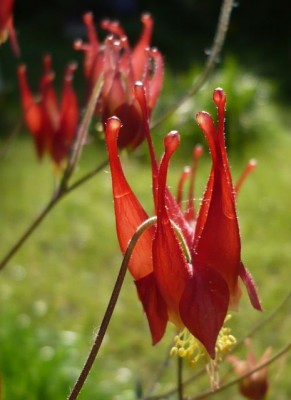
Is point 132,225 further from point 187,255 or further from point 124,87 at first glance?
point 124,87

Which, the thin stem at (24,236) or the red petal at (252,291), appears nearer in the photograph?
the red petal at (252,291)

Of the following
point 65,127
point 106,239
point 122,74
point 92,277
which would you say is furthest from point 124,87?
point 106,239

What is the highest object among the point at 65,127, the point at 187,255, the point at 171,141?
the point at 171,141

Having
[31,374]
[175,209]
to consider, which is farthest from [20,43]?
[175,209]

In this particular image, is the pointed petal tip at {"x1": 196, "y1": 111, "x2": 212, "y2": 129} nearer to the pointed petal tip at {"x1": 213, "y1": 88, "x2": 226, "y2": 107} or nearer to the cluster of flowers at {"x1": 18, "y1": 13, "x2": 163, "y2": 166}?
the pointed petal tip at {"x1": 213, "y1": 88, "x2": 226, "y2": 107}

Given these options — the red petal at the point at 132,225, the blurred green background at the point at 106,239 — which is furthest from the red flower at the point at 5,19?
the red petal at the point at 132,225

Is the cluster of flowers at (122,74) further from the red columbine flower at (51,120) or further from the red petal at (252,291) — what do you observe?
the red petal at (252,291)

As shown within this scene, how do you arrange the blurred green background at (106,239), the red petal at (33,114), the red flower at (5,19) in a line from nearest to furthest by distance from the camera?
the red flower at (5,19) → the red petal at (33,114) → the blurred green background at (106,239)
